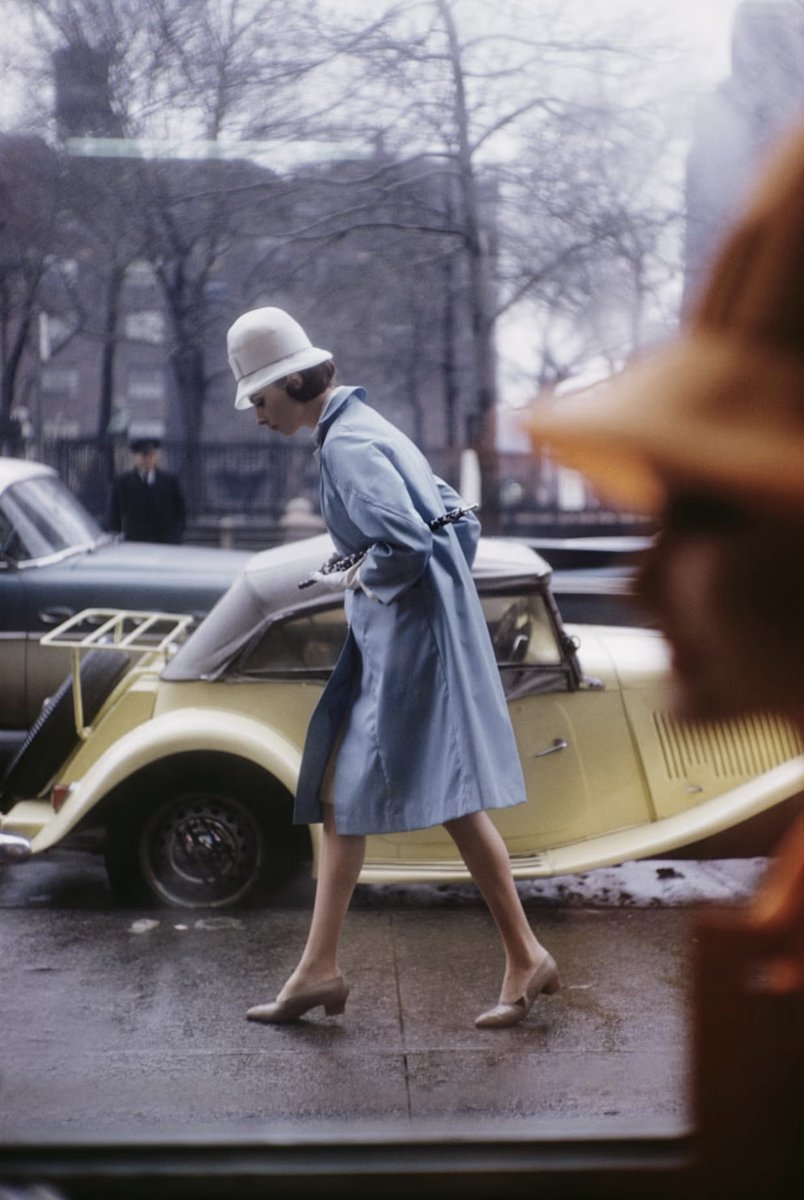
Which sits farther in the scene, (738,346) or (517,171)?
(517,171)

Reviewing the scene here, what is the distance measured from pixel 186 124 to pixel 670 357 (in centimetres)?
526

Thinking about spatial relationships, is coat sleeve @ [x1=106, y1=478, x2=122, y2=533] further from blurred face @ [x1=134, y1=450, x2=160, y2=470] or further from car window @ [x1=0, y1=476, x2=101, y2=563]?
blurred face @ [x1=134, y1=450, x2=160, y2=470]

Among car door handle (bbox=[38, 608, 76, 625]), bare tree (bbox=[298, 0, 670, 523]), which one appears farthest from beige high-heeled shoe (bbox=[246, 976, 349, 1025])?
car door handle (bbox=[38, 608, 76, 625])

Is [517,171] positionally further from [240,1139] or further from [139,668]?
[240,1139]

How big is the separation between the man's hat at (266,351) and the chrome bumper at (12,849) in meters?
1.57

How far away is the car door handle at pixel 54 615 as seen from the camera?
22.6 ft

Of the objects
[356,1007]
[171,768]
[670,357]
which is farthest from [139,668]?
[670,357]

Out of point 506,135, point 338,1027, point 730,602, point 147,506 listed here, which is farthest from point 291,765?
point 730,602

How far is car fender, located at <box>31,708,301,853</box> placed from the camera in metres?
4.69

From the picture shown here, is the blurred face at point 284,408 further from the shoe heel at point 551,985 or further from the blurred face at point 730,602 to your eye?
the blurred face at point 730,602

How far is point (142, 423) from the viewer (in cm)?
686

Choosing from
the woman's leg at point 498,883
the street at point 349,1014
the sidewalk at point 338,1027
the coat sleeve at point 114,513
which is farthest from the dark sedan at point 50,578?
the woman's leg at point 498,883

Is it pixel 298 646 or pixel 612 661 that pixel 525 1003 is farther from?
pixel 298 646

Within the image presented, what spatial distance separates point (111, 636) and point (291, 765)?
2140mm
